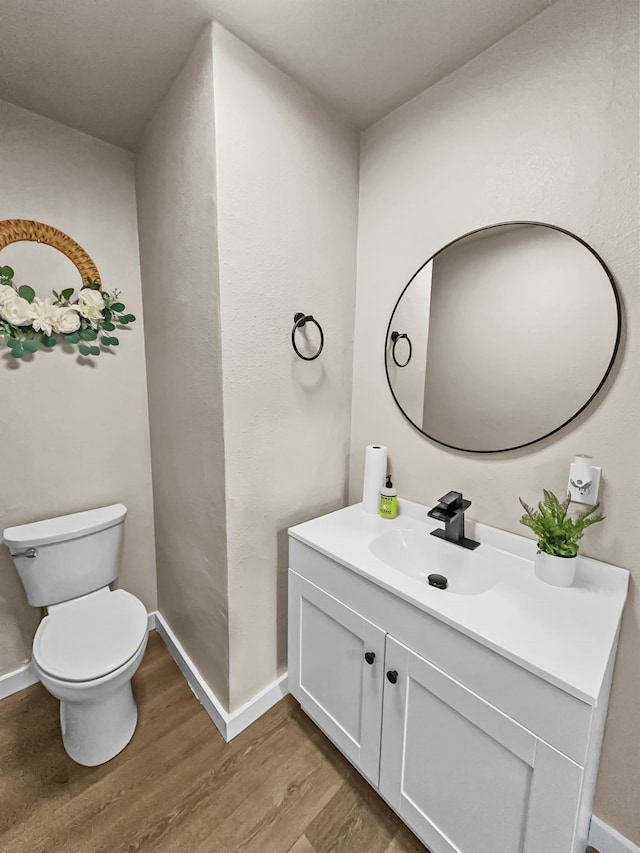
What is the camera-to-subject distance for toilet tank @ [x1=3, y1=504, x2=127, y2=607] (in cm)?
146

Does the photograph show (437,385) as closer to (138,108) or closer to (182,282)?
(182,282)

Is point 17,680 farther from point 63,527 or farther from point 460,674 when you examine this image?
point 460,674

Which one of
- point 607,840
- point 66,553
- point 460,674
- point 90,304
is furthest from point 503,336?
point 66,553

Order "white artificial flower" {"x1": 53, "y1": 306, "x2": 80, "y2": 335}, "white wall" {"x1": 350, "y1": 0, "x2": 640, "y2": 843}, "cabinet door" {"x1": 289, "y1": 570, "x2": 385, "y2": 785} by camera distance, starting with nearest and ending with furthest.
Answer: "white wall" {"x1": 350, "y1": 0, "x2": 640, "y2": 843}, "cabinet door" {"x1": 289, "y1": 570, "x2": 385, "y2": 785}, "white artificial flower" {"x1": 53, "y1": 306, "x2": 80, "y2": 335}

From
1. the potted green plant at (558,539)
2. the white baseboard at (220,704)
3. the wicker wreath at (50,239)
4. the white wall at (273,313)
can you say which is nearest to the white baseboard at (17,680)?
the white baseboard at (220,704)

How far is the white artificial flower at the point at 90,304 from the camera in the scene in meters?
1.57

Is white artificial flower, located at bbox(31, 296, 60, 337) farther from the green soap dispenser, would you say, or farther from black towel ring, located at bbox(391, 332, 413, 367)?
the green soap dispenser

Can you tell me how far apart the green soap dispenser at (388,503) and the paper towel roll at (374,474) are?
1.3 inches

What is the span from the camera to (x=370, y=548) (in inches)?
47.8

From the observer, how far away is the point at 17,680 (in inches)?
63.5

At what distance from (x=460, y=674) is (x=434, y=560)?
1.44ft

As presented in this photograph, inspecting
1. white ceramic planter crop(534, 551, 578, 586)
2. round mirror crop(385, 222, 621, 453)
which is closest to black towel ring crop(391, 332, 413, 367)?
round mirror crop(385, 222, 621, 453)

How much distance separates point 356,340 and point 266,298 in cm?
51

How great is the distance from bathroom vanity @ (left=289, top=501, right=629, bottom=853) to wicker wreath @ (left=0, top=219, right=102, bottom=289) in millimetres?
1477
